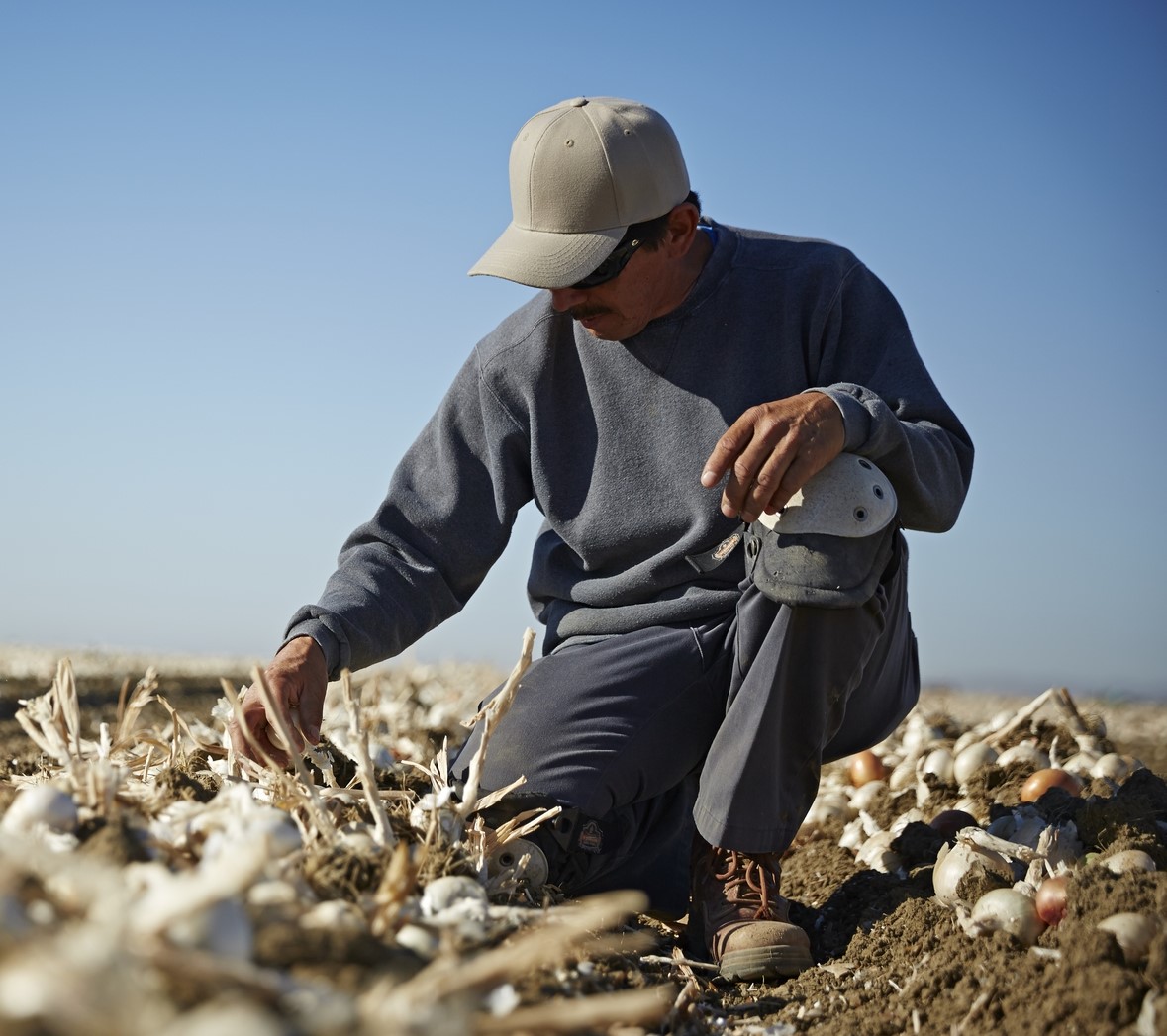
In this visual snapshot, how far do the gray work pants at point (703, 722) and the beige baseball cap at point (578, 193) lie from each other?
33.3 inches

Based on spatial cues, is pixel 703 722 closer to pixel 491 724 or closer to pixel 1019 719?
pixel 491 724

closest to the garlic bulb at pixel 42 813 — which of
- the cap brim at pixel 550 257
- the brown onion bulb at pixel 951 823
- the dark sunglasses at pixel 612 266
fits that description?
the cap brim at pixel 550 257

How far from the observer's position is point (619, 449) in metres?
3.05

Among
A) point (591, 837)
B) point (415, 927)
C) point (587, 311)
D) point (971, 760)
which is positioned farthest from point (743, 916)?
point (971, 760)

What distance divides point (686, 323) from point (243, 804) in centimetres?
170

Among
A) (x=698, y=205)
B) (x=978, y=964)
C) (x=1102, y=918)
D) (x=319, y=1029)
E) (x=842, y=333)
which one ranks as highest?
(x=698, y=205)

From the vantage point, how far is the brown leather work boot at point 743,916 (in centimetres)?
236

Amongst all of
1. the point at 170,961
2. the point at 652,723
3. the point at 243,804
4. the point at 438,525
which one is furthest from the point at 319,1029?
the point at 438,525

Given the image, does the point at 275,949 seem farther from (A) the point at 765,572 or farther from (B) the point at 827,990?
(A) the point at 765,572

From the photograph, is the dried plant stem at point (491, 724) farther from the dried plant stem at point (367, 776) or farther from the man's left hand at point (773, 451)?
the man's left hand at point (773, 451)

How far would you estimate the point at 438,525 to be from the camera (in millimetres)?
3152

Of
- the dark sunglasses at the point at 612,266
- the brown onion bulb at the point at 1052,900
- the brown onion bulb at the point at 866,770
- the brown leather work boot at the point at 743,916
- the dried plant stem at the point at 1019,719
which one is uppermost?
the dark sunglasses at the point at 612,266

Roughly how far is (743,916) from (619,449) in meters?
1.16

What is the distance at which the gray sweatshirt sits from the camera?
2812 millimetres
